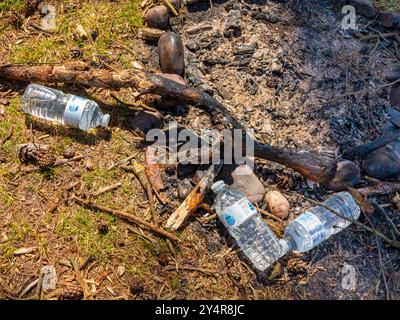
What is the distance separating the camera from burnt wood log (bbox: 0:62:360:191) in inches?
106

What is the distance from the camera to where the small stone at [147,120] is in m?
2.80

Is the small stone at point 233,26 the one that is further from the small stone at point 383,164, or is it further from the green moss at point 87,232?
the green moss at point 87,232

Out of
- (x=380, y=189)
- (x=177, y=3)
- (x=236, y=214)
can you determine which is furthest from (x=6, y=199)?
(x=380, y=189)

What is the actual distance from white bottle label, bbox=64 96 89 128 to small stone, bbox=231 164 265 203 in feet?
3.73

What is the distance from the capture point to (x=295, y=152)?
279 centimetres

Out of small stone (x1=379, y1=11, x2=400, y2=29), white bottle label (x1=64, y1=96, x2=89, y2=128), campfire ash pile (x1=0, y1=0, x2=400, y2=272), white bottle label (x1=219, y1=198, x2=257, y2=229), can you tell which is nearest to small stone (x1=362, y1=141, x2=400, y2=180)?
campfire ash pile (x1=0, y1=0, x2=400, y2=272)

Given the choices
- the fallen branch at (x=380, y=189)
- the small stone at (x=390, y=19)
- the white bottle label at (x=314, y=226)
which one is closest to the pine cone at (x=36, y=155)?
the white bottle label at (x=314, y=226)

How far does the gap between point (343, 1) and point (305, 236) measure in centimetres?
221

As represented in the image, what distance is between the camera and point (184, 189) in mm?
2621

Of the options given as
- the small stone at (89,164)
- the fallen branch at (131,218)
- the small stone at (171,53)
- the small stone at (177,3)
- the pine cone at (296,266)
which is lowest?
the pine cone at (296,266)

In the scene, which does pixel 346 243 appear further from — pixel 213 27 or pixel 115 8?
pixel 115 8

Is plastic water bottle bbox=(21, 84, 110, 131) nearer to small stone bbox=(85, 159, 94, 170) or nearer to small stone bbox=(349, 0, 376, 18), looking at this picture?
small stone bbox=(85, 159, 94, 170)

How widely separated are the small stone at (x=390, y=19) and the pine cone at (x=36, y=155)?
3.04 m

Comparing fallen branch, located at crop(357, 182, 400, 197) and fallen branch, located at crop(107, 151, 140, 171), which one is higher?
fallen branch, located at crop(107, 151, 140, 171)
